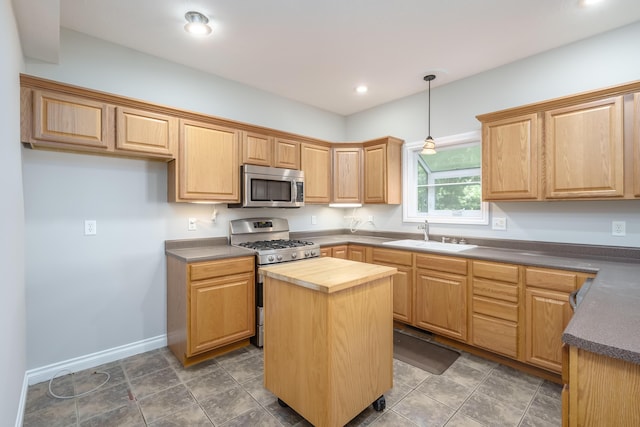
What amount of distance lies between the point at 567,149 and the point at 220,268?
10.00 ft

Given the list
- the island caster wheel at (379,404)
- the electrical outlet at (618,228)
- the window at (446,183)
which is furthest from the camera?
the window at (446,183)

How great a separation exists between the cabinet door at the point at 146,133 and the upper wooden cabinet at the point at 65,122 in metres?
0.07

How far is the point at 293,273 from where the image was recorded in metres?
1.78

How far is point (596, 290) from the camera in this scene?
1.49 metres

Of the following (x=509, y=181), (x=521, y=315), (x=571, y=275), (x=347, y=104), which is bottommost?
(x=521, y=315)

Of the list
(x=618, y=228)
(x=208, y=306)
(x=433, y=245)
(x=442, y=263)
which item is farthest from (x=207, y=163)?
(x=618, y=228)

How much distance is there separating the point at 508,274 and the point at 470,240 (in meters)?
0.82

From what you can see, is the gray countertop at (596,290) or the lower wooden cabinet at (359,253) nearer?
the gray countertop at (596,290)

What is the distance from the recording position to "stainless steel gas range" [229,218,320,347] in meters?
2.83

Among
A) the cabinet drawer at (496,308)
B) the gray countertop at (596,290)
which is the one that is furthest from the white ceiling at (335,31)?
the cabinet drawer at (496,308)

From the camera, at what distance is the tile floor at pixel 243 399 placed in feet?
6.06

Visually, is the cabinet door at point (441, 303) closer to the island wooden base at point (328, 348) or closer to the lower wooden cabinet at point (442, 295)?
the lower wooden cabinet at point (442, 295)

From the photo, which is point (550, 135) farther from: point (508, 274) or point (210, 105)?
point (210, 105)

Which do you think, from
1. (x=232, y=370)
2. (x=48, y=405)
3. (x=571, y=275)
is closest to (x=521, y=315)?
(x=571, y=275)
